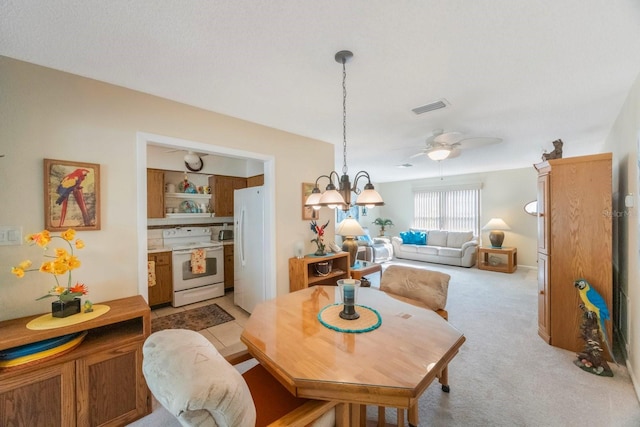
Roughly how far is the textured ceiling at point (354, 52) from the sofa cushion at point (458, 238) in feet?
13.3

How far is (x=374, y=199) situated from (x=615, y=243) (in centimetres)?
313

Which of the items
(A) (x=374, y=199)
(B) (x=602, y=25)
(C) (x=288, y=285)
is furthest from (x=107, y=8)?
(C) (x=288, y=285)

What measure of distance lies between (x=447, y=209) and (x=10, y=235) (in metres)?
7.97

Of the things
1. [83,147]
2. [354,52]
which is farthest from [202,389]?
[83,147]

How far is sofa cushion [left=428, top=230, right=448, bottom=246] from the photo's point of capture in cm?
671

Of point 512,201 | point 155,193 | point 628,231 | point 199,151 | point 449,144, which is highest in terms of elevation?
point 449,144

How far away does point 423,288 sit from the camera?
2.10m

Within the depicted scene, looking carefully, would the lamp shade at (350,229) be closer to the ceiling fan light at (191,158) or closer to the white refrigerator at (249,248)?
the white refrigerator at (249,248)

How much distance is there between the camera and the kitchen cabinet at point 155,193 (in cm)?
380

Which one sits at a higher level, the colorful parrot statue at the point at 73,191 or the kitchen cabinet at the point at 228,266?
the colorful parrot statue at the point at 73,191

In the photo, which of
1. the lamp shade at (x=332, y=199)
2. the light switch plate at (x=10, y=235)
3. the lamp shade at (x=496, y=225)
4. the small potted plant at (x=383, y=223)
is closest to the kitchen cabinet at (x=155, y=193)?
the light switch plate at (x=10, y=235)

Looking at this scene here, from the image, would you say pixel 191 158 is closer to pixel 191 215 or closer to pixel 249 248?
pixel 191 215

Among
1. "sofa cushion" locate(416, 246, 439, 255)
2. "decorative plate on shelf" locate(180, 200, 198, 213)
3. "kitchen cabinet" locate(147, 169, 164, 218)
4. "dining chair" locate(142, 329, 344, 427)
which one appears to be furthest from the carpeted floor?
"sofa cushion" locate(416, 246, 439, 255)

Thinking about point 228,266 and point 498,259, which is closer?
point 228,266
